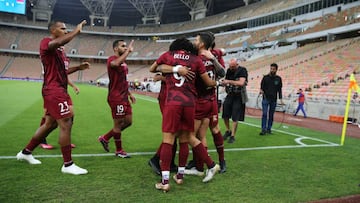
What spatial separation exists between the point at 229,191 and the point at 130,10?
79.9 metres

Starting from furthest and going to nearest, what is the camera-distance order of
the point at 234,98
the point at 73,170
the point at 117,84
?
the point at 234,98 → the point at 117,84 → the point at 73,170

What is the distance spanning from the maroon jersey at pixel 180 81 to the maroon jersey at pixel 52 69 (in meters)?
1.57

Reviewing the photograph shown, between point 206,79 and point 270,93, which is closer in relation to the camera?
point 206,79

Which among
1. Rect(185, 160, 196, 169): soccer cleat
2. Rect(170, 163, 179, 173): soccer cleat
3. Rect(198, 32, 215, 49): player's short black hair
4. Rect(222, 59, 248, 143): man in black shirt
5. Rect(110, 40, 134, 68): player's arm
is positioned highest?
Rect(198, 32, 215, 49): player's short black hair

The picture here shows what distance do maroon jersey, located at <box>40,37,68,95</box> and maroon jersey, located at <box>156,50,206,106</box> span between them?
1573mm

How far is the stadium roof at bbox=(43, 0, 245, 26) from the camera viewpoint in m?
73.7

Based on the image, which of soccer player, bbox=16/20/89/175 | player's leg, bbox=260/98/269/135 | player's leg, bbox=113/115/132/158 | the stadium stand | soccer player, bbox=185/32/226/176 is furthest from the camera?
the stadium stand

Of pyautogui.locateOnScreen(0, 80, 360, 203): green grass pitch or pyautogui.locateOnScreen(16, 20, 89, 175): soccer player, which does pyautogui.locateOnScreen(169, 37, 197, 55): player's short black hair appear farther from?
pyautogui.locateOnScreen(0, 80, 360, 203): green grass pitch

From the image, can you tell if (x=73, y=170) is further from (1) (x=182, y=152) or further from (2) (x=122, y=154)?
(1) (x=182, y=152)

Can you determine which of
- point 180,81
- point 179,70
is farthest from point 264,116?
point 179,70

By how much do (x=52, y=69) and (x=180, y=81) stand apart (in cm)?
196

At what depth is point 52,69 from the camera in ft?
15.1

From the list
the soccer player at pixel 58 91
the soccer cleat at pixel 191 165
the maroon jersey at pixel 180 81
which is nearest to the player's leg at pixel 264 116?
the soccer cleat at pixel 191 165

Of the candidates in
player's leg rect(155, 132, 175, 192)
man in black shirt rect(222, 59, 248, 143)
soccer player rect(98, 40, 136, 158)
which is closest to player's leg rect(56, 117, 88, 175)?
soccer player rect(98, 40, 136, 158)
